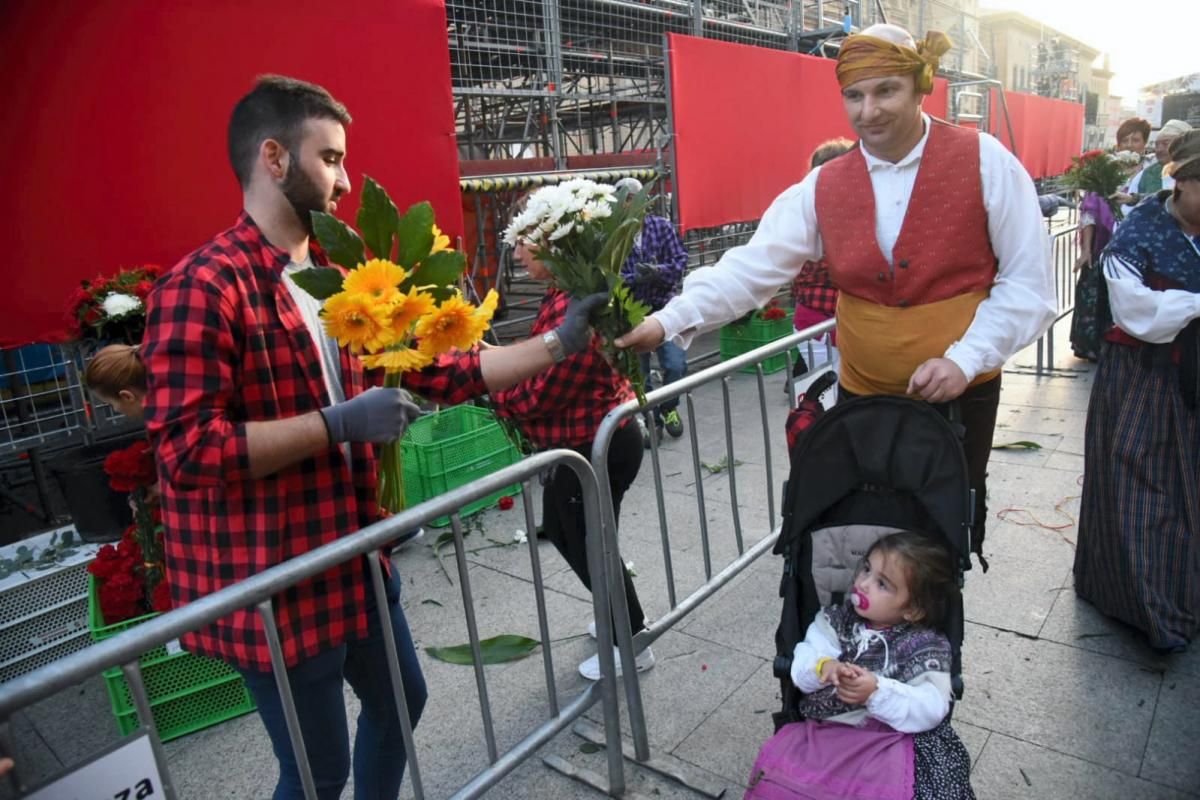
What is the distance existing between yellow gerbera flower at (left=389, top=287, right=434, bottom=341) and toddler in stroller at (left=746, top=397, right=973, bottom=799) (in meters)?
1.21

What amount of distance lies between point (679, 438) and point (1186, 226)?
3762 millimetres

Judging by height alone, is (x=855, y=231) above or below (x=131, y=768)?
above

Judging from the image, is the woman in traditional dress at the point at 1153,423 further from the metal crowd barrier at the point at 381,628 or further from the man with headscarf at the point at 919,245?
the metal crowd barrier at the point at 381,628

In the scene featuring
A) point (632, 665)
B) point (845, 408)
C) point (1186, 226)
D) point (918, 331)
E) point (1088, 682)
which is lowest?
point (1088, 682)

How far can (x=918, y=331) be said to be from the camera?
7.70 ft

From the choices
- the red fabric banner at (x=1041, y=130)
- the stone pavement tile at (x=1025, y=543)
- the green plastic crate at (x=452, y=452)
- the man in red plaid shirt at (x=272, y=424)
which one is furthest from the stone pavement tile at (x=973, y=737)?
the red fabric banner at (x=1041, y=130)

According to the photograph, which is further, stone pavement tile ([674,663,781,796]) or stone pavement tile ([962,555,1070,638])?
stone pavement tile ([962,555,1070,638])

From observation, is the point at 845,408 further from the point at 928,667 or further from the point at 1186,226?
the point at 1186,226

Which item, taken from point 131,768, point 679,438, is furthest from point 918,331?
point 679,438

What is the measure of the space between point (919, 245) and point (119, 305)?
9.41ft

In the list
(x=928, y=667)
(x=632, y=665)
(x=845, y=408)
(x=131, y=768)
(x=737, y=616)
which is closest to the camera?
(x=131, y=768)

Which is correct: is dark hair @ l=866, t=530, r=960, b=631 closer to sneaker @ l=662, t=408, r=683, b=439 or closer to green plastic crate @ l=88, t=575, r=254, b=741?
green plastic crate @ l=88, t=575, r=254, b=741

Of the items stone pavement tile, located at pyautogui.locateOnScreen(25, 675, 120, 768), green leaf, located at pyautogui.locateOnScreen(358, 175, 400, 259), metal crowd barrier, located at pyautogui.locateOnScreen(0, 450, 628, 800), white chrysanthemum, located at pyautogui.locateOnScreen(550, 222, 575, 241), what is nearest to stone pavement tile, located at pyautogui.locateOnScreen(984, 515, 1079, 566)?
metal crowd barrier, located at pyautogui.locateOnScreen(0, 450, 628, 800)

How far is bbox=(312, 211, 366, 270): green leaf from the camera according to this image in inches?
64.6
